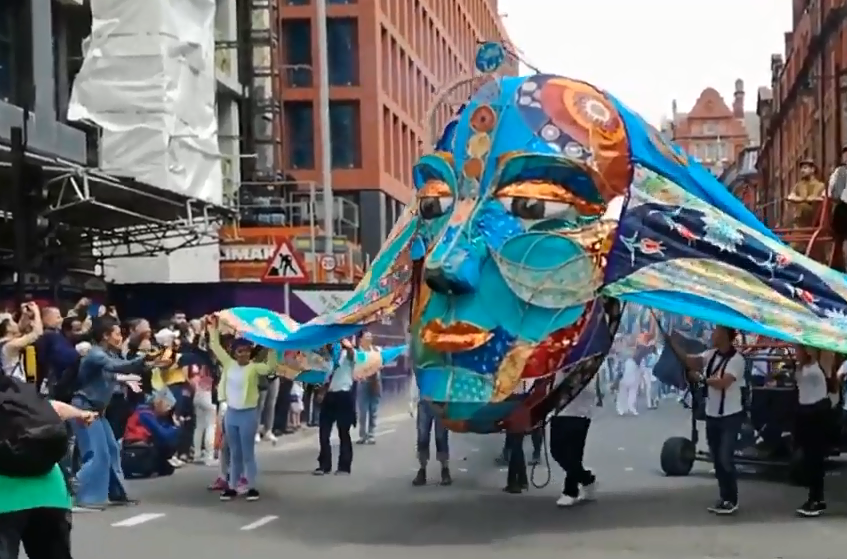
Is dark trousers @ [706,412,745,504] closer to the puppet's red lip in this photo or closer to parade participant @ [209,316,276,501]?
the puppet's red lip

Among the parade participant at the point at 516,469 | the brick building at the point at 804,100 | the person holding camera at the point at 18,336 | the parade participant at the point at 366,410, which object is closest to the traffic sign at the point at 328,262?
the parade participant at the point at 366,410

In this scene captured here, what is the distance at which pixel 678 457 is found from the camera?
15719 mm

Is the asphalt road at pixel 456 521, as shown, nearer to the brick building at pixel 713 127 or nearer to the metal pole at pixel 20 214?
the metal pole at pixel 20 214

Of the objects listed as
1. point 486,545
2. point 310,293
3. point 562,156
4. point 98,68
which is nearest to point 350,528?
point 486,545

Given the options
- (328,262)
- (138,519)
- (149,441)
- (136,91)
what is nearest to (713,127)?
(328,262)

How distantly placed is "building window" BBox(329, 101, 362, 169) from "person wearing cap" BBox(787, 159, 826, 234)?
34.7 m

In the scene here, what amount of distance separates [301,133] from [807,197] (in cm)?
3662

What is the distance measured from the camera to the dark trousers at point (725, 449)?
Result: 40.8ft

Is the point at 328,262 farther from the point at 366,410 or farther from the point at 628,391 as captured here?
the point at 628,391

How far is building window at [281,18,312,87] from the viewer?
51156 mm

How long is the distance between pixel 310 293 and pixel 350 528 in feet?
42.0

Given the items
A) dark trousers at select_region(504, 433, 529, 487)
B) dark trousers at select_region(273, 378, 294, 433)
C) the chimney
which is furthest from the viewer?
the chimney

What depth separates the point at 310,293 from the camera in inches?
974

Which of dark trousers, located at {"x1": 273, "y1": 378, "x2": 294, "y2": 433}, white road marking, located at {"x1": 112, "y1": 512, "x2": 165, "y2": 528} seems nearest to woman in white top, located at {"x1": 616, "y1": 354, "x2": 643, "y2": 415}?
dark trousers, located at {"x1": 273, "y1": 378, "x2": 294, "y2": 433}
